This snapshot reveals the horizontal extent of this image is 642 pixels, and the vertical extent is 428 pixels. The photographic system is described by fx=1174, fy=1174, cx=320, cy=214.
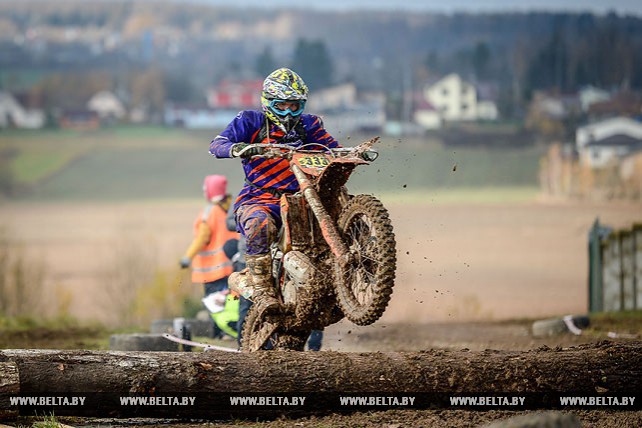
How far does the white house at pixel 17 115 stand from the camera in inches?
3054

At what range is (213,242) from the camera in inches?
564

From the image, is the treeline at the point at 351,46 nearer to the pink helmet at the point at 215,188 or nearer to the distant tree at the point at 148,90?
the distant tree at the point at 148,90

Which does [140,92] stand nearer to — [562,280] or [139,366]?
[562,280]

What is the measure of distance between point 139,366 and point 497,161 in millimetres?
47530

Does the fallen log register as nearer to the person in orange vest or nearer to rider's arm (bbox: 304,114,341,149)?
rider's arm (bbox: 304,114,341,149)

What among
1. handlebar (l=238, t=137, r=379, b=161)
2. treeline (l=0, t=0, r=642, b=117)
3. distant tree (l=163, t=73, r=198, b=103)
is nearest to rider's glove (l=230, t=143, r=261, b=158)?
handlebar (l=238, t=137, r=379, b=161)

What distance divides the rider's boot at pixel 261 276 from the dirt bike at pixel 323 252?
0.21 feet

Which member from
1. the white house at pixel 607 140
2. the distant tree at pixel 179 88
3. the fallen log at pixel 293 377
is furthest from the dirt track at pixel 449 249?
the distant tree at pixel 179 88

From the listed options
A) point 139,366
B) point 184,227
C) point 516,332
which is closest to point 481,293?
point 516,332

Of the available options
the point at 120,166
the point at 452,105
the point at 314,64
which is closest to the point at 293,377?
the point at 452,105

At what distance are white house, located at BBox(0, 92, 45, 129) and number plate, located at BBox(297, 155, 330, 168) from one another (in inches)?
2741

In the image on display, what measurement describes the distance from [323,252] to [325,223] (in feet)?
1.47

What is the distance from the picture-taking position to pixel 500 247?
4797cm

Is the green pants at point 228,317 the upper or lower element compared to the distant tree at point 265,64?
lower
